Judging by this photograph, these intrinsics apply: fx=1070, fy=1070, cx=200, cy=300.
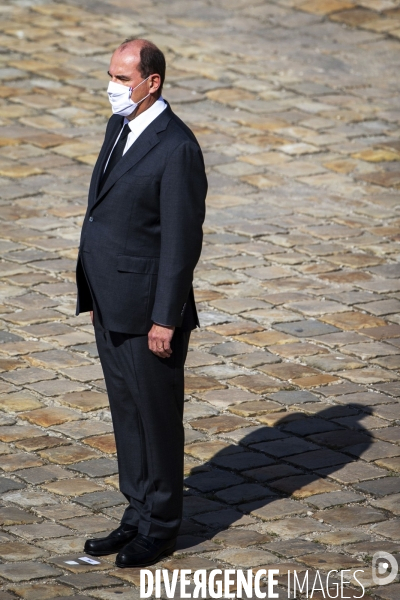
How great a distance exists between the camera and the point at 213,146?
946 centimetres

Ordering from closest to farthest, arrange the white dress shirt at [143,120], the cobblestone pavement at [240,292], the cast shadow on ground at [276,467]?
1. the white dress shirt at [143,120]
2. the cobblestone pavement at [240,292]
3. the cast shadow on ground at [276,467]

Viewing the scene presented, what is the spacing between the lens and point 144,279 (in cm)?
400

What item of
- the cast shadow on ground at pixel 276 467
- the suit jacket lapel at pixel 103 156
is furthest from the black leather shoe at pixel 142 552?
the suit jacket lapel at pixel 103 156

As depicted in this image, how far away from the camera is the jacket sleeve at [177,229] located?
3.90 meters

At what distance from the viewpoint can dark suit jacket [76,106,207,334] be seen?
154 inches

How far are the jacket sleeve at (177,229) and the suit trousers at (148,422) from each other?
171mm

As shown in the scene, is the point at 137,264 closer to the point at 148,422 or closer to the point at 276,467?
the point at 148,422

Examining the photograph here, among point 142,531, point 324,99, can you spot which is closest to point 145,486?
point 142,531

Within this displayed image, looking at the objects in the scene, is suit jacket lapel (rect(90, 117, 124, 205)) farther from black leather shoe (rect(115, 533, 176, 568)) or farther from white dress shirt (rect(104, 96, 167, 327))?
black leather shoe (rect(115, 533, 176, 568))

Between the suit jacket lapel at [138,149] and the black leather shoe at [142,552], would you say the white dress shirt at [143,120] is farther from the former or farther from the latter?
the black leather shoe at [142,552]

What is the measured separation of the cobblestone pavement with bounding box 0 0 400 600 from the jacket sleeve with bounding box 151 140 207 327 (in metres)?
1.04

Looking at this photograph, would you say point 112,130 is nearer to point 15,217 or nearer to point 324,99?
point 15,217

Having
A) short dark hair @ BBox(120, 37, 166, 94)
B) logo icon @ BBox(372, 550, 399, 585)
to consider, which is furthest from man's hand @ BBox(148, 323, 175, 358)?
logo icon @ BBox(372, 550, 399, 585)

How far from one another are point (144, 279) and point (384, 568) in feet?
4.69
